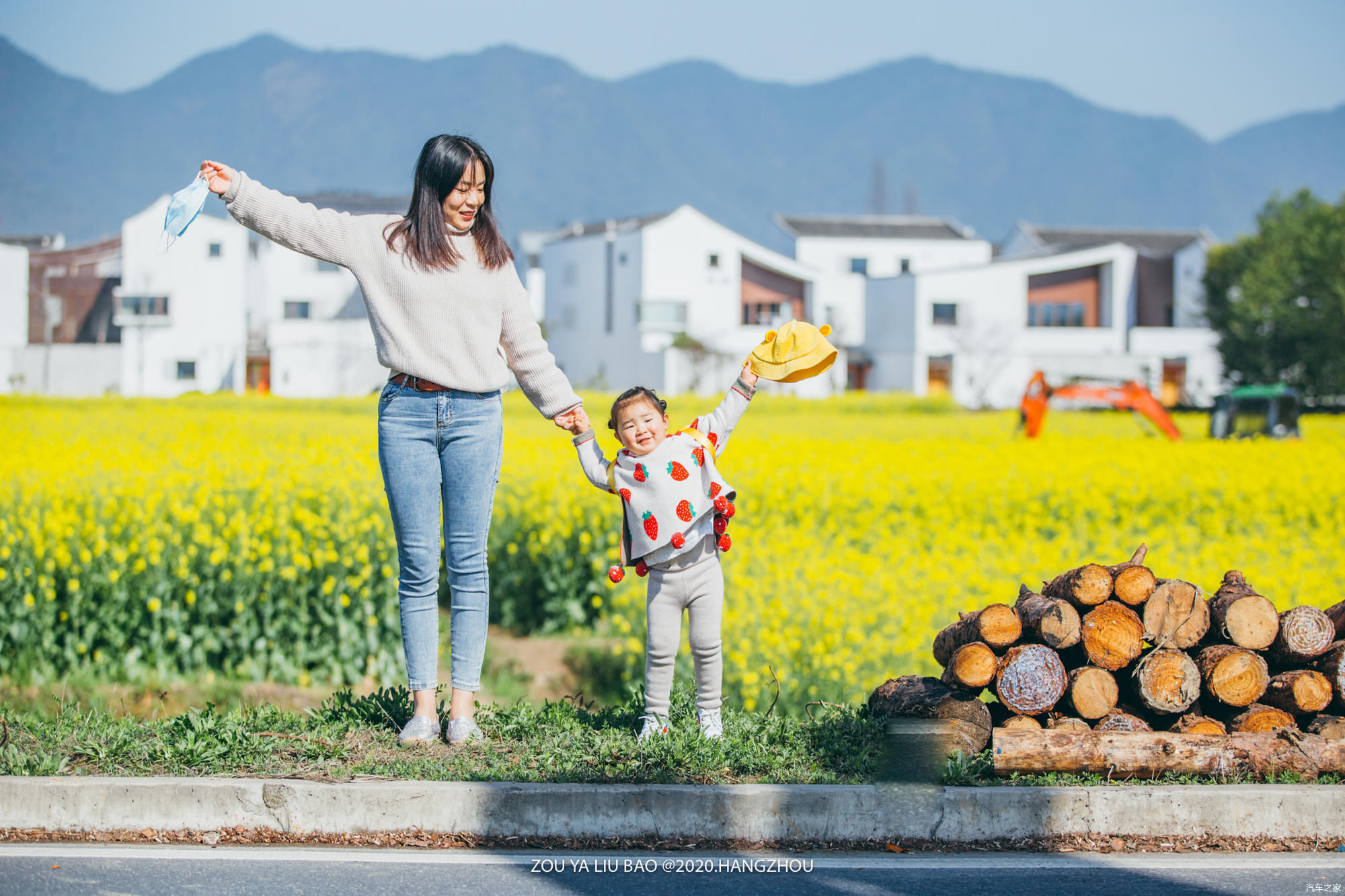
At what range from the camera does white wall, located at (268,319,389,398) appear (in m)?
47.9

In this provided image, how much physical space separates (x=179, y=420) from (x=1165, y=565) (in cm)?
1553

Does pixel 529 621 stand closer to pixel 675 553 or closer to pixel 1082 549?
pixel 1082 549

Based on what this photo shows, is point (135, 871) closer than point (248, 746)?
Yes

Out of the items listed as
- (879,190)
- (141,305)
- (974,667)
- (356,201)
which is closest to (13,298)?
(141,305)

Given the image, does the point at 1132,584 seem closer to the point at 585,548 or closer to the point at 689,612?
the point at 689,612

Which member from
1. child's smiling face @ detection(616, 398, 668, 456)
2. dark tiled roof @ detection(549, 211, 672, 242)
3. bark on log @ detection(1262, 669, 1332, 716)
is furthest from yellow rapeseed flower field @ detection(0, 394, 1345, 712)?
dark tiled roof @ detection(549, 211, 672, 242)

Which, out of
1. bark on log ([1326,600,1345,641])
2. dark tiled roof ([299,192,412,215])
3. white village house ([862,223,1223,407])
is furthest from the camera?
white village house ([862,223,1223,407])

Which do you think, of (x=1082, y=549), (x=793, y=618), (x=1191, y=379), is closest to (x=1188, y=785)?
(x=793, y=618)

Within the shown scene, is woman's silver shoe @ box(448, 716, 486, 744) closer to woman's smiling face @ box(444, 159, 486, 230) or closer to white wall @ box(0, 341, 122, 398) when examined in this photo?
woman's smiling face @ box(444, 159, 486, 230)

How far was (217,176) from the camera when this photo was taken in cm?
410

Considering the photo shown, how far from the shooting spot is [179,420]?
19312mm

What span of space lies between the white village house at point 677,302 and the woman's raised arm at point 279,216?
142ft

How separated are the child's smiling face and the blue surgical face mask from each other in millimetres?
1566

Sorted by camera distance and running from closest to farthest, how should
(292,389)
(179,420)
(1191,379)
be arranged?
(179,420)
(292,389)
(1191,379)
